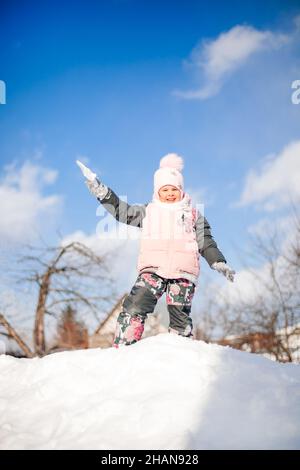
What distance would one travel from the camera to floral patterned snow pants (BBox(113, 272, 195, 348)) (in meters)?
3.12

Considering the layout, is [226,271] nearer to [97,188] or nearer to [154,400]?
[97,188]

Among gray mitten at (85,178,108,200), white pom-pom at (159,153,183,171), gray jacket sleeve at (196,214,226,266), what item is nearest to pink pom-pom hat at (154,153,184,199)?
white pom-pom at (159,153,183,171)

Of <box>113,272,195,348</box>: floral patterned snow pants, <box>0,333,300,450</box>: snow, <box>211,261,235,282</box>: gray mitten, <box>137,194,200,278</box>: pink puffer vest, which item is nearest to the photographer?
<box>0,333,300,450</box>: snow

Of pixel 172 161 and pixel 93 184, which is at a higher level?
pixel 172 161

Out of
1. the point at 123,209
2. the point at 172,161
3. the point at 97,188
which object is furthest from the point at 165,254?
the point at 172,161

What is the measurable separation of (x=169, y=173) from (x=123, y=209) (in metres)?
0.60

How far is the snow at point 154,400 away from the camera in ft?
5.01

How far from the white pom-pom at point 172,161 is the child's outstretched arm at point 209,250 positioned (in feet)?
1.89

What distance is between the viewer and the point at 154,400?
1747mm

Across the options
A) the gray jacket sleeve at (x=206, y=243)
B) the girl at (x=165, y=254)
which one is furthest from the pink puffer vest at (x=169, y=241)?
the gray jacket sleeve at (x=206, y=243)

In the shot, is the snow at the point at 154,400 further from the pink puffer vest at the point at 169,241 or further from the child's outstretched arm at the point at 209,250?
the child's outstretched arm at the point at 209,250

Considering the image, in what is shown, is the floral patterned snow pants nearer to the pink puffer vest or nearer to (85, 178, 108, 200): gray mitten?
the pink puffer vest

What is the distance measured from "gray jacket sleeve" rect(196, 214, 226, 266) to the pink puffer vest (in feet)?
0.34

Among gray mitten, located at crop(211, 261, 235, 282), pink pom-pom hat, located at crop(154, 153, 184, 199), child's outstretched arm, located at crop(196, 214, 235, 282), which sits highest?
pink pom-pom hat, located at crop(154, 153, 184, 199)
